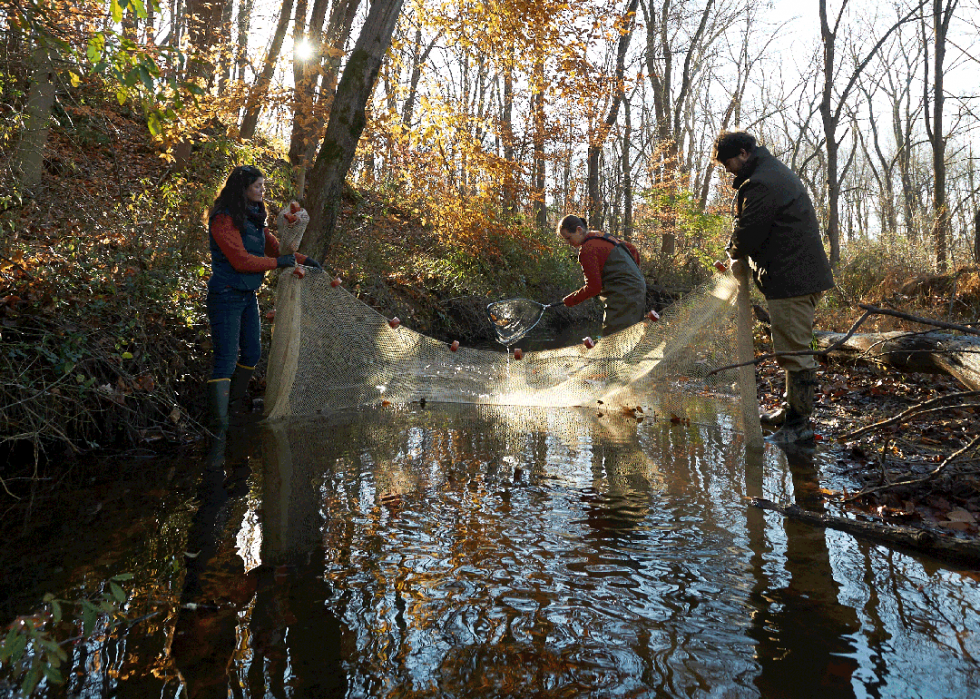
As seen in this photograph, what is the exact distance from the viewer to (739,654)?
1.99 m

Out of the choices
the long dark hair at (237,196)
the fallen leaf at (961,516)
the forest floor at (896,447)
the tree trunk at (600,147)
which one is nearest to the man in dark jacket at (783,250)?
the forest floor at (896,447)

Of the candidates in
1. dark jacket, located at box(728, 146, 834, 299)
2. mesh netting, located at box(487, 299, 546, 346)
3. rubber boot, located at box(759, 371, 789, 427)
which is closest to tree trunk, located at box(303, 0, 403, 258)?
mesh netting, located at box(487, 299, 546, 346)

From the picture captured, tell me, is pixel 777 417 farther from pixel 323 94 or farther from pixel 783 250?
pixel 323 94

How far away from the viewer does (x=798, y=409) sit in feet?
15.9

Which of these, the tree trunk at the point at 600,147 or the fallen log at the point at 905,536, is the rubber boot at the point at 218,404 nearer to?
the fallen log at the point at 905,536

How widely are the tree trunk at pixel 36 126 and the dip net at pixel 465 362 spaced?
220 centimetres

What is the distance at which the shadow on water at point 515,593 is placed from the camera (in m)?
1.87

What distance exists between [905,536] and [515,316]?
4.59 meters

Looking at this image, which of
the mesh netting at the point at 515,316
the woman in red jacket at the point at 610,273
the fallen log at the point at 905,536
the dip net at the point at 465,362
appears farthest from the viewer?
the mesh netting at the point at 515,316

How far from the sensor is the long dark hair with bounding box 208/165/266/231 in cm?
438

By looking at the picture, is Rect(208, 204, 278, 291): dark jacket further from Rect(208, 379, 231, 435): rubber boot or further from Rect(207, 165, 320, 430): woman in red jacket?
Rect(208, 379, 231, 435): rubber boot

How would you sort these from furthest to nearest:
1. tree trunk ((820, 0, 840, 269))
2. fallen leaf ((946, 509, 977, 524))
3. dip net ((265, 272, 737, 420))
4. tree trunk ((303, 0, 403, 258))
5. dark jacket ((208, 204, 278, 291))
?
tree trunk ((820, 0, 840, 269)), tree trunk ((303, 0, 403, 258)), dip net ((265, 272, 737, 420)), dark jacket ((208, 204, 278, 291)), fallen leaf ((946, 509, 977, 524))

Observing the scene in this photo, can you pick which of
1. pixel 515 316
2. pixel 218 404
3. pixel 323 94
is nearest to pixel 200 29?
pixel 323 94

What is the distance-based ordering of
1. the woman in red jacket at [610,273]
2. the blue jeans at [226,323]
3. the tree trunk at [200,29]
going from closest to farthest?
1. the blue jeans at [226,323]
2. the woman in red jacket at [610,273]
3. the tree trunk at [200,29]
